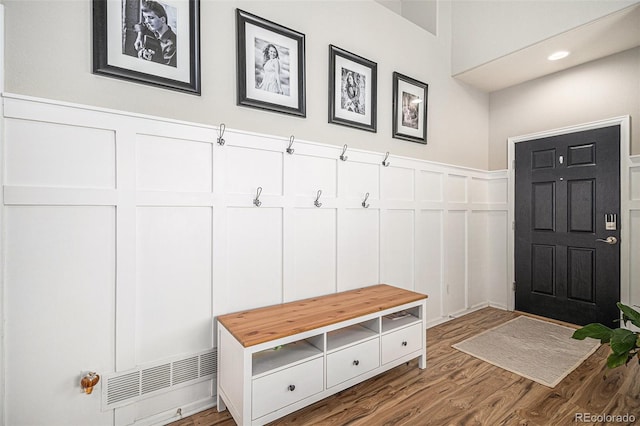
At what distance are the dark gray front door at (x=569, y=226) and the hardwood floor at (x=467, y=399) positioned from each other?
935 millimetres

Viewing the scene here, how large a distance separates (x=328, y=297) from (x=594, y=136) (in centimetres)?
309

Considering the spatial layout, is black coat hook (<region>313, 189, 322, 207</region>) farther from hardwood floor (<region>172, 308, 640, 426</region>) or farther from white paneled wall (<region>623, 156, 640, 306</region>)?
white paneled wall (<region>623, 156, 640, 306</region>)

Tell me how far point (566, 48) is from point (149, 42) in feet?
11.5

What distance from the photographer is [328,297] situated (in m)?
2.29

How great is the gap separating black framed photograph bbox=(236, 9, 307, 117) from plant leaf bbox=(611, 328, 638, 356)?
245cm

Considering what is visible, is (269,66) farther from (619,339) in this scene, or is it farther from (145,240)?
(619,339)

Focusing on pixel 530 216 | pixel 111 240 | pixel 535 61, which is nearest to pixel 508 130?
pixel 535 61

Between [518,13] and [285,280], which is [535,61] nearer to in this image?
[518,13]

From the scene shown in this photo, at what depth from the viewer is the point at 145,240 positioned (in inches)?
65.7

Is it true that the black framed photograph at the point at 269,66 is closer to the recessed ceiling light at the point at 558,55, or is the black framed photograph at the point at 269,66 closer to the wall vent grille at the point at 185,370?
the wall vent grille at the point at 185,370

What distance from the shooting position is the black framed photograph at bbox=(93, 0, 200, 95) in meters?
1.58

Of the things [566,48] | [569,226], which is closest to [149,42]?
[566,48]

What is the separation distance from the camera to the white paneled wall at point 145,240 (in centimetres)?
141

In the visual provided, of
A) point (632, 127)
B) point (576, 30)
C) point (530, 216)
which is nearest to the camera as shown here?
point (576, 30)
